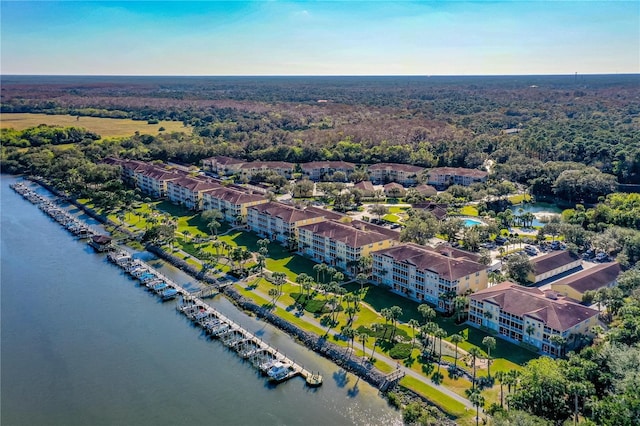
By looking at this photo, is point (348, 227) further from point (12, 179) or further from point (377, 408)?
point (12, 179)

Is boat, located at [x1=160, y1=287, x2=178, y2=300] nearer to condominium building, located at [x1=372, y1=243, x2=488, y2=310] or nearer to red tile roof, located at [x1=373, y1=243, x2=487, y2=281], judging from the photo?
condominium building, located at [x1=372, y1=243, x2=488, y2=310]

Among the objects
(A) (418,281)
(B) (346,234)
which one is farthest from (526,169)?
(A) (418,281)

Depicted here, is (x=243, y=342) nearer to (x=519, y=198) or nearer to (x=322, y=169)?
(x=519, y=198)

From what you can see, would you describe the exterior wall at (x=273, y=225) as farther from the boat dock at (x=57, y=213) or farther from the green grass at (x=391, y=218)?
the boat dock at (x=57, y=213)

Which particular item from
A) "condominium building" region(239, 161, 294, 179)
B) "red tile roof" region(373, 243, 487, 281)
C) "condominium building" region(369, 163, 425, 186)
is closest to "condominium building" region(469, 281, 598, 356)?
"red tile roof" region(373, 243, 487, 281)

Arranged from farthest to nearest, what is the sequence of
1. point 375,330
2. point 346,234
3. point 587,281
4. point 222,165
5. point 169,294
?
1. point 222,165
2. point 346,234
3. point 169,294
4. point 587,281
5. point 375,330

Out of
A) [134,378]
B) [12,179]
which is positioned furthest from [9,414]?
[12,179]
